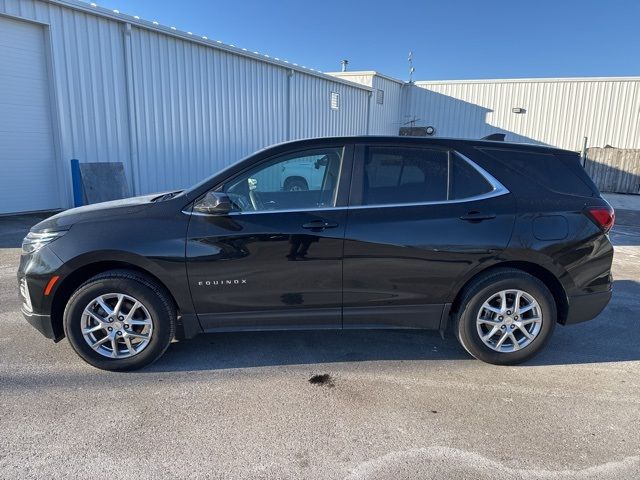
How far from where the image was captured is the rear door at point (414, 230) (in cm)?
336

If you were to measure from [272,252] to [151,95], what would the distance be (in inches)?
384

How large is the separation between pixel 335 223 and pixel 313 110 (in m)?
15.3

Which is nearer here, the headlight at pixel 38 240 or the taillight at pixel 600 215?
the headlight at pixel 38 240

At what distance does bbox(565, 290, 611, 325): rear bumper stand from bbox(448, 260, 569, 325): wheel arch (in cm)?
4

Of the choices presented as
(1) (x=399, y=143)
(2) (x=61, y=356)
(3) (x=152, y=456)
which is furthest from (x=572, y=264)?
(2) (x=61, y=356)

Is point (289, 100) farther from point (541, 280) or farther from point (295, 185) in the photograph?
point (541, 280)

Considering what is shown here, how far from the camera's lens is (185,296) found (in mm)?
3332

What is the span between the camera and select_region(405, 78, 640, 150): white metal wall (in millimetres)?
21078

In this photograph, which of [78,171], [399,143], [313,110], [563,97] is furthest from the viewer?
[563,97]

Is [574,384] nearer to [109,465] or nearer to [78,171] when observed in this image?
[109,465]

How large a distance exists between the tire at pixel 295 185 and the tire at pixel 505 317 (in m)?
1.53

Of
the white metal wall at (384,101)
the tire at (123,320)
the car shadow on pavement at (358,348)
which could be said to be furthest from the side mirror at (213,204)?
the white metal wall at (384,101)

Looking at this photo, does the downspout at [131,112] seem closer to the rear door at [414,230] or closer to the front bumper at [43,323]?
the front bumper at [43,323]

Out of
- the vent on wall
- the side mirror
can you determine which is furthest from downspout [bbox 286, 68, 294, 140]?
the side mirror
